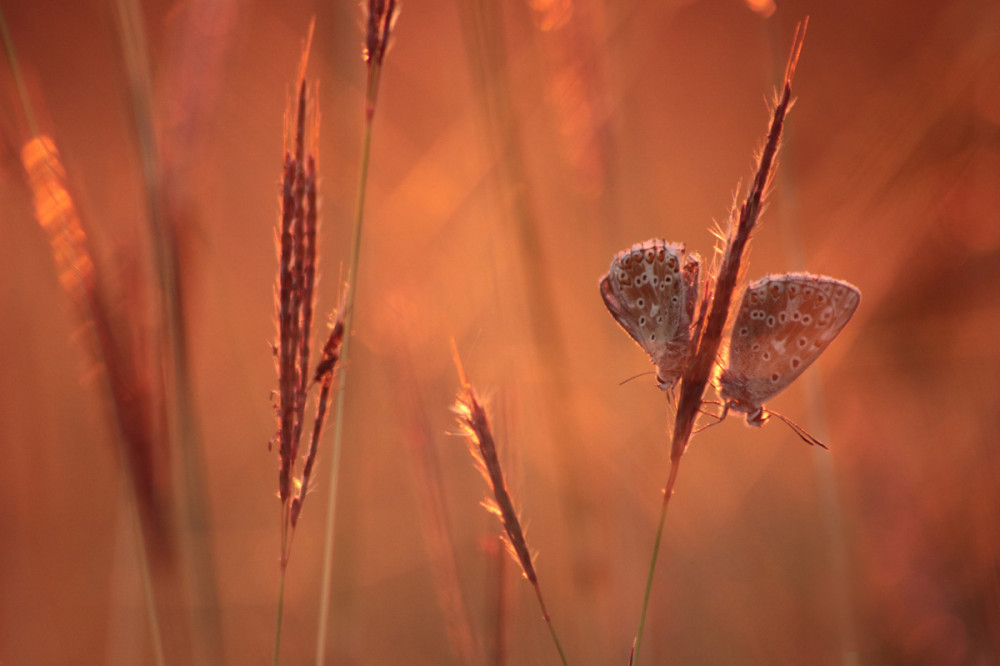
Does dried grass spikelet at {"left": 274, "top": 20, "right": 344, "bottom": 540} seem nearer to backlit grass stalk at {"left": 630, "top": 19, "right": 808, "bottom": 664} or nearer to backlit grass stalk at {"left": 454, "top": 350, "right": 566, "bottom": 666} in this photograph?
backlit grass stalk at {"left": 454, "top": 350, "right": 566, "bottom": 666}

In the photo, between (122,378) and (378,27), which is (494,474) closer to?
(122,378)

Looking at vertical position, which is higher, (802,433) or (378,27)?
(378,27)

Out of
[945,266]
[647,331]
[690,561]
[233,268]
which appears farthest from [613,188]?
[233,268]

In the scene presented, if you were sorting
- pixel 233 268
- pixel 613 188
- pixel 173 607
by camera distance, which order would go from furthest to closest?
pixel 233 268 → pixel 613 188 → pixel 173 607

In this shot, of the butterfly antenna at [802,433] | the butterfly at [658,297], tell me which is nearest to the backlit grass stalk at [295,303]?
Answer: the butterfly at [658,297]

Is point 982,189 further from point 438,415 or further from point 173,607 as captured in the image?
point 173,607

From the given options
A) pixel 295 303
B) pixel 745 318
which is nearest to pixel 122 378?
pixel 295 303

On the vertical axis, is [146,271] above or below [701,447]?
above

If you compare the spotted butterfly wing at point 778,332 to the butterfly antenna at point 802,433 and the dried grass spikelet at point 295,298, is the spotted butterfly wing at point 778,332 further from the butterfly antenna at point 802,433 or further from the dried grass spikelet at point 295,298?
the dried grass spikelet at point 295,298
